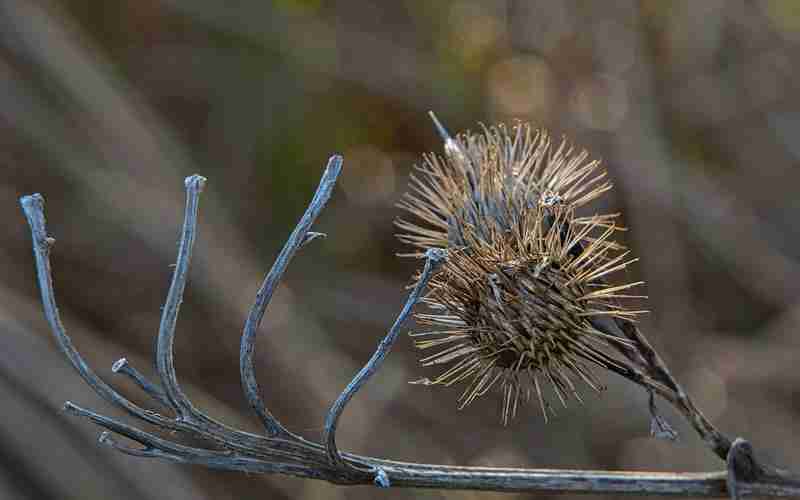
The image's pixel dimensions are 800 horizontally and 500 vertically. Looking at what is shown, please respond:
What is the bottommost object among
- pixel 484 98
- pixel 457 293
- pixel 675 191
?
pixel 457 293

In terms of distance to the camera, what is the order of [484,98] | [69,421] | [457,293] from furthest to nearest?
[484,98] → [69,421] → [457,293]

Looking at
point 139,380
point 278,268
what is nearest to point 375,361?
point 278,268

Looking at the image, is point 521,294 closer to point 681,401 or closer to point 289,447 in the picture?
point 681,401

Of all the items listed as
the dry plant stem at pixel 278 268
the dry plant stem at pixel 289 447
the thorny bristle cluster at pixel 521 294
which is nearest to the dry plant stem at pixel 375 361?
the dry plant stem at pixel 289 447

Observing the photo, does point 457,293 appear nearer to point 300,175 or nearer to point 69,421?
point 69,421

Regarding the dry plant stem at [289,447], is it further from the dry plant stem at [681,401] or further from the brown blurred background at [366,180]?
the brown blurred background at [366,180]

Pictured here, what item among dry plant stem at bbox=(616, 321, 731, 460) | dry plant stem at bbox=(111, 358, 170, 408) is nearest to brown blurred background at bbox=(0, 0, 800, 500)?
dry plant stem at bbox=(616, 321, 731, 460)

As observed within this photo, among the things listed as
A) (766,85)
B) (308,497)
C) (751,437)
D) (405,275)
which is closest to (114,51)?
(405,275)
